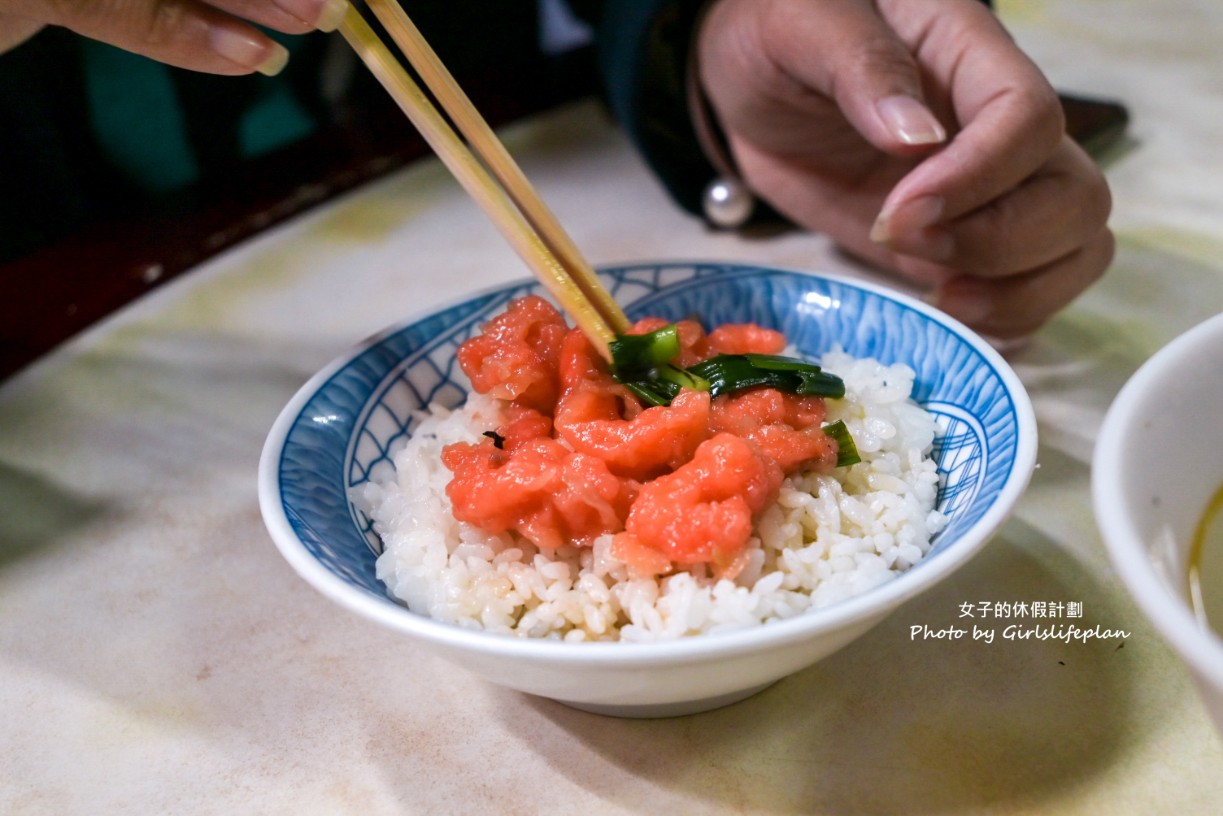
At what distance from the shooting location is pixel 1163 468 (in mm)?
983

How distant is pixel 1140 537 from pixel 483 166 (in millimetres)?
1059

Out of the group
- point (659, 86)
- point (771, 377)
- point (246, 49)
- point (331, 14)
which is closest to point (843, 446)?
point (771, 377)

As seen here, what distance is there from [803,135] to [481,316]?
102cm

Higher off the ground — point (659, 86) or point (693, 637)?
point (693, 637)

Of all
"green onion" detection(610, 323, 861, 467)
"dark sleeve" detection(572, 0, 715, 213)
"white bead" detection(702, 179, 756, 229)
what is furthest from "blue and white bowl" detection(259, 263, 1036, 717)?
"dark sleeve" detection(572, 0, 715, 213)

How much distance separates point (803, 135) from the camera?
230 cm

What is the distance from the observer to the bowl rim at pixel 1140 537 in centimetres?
76

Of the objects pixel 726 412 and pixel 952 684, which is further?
pixel 726 412

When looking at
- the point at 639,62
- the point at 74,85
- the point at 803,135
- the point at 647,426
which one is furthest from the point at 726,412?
the point at 74,85

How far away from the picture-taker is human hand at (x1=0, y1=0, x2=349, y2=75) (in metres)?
1.33

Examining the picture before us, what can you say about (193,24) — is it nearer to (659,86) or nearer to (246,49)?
(246,49)

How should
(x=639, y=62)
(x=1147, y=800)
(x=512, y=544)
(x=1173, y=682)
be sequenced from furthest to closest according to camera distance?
(x=639, y=62) < (x=512, y=544) < (x=1173, y=682) < (x=1147, y=800)

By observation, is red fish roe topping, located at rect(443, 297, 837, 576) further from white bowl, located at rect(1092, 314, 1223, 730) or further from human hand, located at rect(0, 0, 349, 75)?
human hand, located at rect(0, 0, 349, 75)

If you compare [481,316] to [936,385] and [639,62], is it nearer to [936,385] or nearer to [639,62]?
[936,385]
